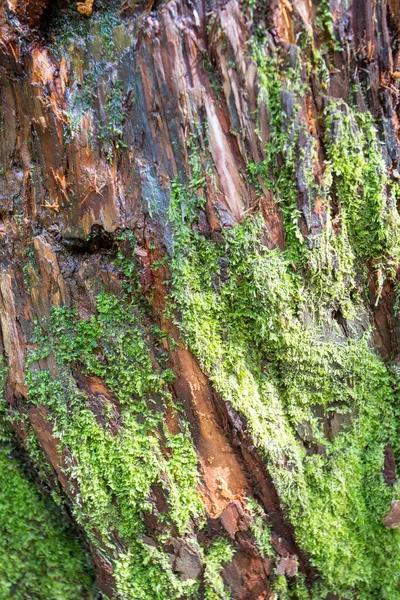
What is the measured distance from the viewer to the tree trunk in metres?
2.01

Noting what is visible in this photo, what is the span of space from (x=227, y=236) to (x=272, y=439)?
1.03m

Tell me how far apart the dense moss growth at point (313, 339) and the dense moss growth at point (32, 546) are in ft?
4.18

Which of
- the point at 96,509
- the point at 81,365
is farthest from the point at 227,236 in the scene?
the point at 96,509

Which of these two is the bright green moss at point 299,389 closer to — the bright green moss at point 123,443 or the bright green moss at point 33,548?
the bright green moss at point 123,443

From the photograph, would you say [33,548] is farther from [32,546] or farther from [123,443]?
[123,443]

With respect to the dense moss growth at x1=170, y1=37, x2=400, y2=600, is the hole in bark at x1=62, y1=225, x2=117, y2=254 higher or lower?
higher

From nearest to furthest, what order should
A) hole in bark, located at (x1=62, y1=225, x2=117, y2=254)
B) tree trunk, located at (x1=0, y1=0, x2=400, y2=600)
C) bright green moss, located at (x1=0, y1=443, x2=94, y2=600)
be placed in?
tree trunk, located at (x1=0, y1=0, x2=400, y2=600) < hole in bark, located at (x1=62, y1=225, x2=117, y2=254) < bright green moss, located at (x1=0, y1=443, x2=94, y2=600)

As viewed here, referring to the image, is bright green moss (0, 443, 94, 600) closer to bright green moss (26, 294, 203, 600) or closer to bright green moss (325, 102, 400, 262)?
bright green moss (26, 294, 203, 600)

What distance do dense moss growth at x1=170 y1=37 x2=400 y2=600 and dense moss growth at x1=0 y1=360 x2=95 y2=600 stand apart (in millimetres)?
1276

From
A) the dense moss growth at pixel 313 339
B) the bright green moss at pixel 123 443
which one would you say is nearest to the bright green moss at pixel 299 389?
the dense moss growth at pixel 313 339

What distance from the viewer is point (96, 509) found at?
2240 mm

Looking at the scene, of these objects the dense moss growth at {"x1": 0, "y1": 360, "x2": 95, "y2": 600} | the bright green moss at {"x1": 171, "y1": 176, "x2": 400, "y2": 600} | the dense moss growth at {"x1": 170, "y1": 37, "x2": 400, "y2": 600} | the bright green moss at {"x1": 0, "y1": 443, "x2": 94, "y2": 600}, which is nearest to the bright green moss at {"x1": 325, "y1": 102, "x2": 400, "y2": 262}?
the dense moss growth at {"x1": 170, "y1": 37, "x2": 400, "y2": 600}

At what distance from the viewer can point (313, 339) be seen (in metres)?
2.21

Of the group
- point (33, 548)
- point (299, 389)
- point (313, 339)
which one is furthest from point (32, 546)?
point (313, 339)
